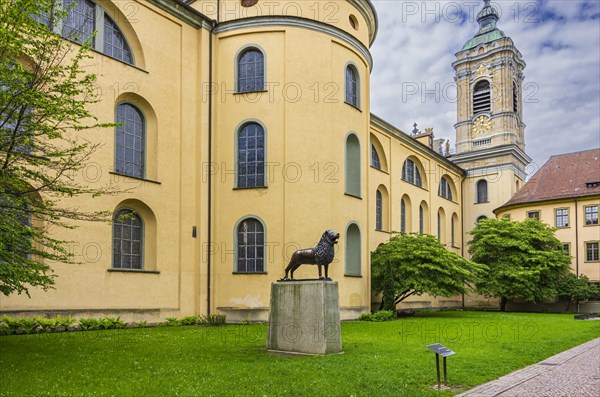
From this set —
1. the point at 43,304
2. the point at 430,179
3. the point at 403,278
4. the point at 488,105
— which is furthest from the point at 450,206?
the point at 43,304

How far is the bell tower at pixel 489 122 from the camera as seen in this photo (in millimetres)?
51312

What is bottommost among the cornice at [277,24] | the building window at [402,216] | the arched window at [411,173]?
the building window at [402,216]

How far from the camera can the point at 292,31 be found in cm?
2516

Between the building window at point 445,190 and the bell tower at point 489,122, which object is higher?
the bell tower at point 489,122

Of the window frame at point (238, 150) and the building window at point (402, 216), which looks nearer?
the window frame at point (238, 150)

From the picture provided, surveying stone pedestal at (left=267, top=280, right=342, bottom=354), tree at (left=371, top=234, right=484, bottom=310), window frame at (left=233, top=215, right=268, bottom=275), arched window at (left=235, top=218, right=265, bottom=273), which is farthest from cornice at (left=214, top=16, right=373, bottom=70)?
stone pedestal at (left=267, top=280, right=342, bottom=354)

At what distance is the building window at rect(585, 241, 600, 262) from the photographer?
→ 144 feet

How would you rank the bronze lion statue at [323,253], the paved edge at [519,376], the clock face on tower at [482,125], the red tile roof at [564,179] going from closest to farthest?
1. the paved edge at [519,376]
2. the bronze lion statue at [323,253]
3. the red tile roof at [564,179]
4. the clock face on tower at [482,125]

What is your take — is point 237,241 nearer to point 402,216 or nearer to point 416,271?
point 416,271

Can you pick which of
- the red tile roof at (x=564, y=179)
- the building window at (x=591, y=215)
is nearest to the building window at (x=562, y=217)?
the red tile roof at (x=564, y=179)

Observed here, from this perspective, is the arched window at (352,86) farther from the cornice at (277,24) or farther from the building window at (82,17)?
the building window at (82,17)

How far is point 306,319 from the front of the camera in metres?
13.6

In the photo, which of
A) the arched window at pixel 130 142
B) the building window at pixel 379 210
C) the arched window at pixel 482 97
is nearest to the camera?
the arched window at pixel 130 142

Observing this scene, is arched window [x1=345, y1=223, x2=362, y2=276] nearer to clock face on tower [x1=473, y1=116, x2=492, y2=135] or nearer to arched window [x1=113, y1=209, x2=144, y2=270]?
arched window [x1=113, y1=209, x2=144, y2=270]
